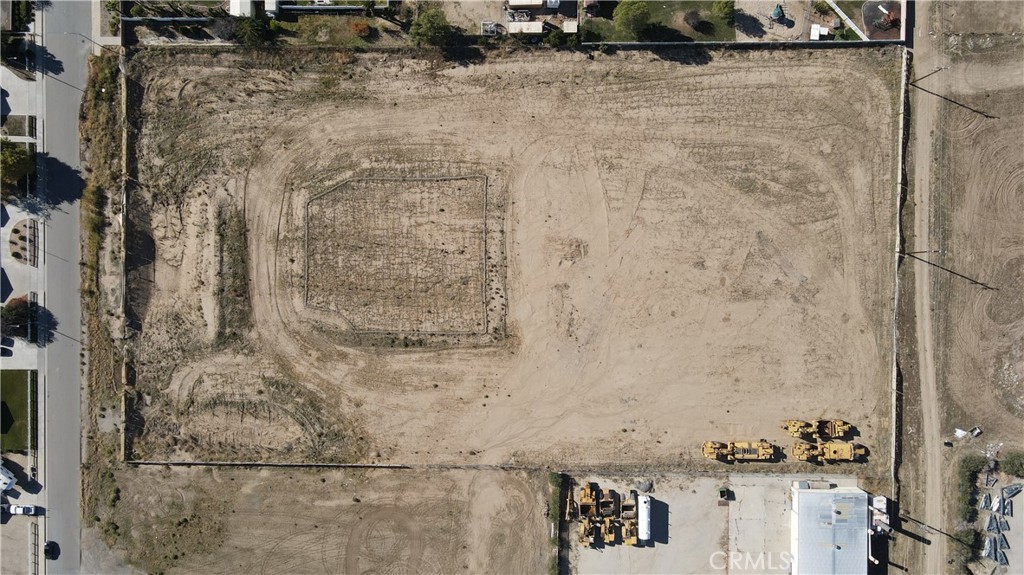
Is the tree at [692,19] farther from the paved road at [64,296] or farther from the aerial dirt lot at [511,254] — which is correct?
Answer: the paved road at [64,296]

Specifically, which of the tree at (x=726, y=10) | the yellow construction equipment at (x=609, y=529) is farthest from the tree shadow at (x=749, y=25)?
the yellow construction equipment at (x=609, y=529)

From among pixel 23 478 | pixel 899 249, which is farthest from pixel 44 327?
pixel 899 249

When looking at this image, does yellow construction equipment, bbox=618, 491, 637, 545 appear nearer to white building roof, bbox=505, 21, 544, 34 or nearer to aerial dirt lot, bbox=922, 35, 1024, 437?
aerial dirt lot, bbox=922, 35, 1024, 437

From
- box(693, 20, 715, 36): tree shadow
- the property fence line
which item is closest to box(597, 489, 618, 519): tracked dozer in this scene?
the property fence line

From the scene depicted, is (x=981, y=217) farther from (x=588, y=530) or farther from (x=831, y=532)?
(x=588, y=530)

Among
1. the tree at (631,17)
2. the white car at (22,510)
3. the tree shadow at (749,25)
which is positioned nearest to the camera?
the tree at (631,17)

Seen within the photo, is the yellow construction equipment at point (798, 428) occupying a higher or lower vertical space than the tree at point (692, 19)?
lower
